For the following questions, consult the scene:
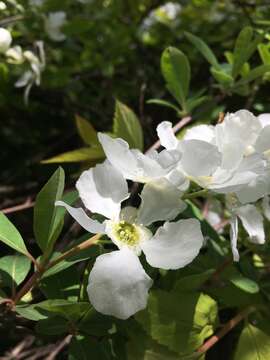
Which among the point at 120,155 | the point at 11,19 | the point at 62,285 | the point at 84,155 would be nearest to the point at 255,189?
the point at 120,155

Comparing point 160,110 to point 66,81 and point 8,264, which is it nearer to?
point 66,81

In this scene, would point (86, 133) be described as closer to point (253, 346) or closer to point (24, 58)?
point (24, 58)

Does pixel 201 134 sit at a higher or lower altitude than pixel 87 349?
higher

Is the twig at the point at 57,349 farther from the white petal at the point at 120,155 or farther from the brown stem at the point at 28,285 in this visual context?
the white petal at the point at 120,155

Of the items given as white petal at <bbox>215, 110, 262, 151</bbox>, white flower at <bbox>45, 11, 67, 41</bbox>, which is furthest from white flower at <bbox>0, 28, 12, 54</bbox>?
white petal at <bbox>215, 110, 262, 151</bbox>

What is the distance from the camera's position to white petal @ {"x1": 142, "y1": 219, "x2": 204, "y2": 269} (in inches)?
21.0

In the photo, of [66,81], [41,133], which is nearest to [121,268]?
[66,81]

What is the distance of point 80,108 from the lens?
4.67ft

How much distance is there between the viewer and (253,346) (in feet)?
2.22

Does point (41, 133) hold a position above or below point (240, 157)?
below

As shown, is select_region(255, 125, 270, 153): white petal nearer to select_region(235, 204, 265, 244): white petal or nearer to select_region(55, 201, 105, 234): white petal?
select_region(235, 204, 265, 244): white petal

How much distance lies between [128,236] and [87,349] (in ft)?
0.51

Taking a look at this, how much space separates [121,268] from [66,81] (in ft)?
2.80

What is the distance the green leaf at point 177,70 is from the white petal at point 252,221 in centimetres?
33
